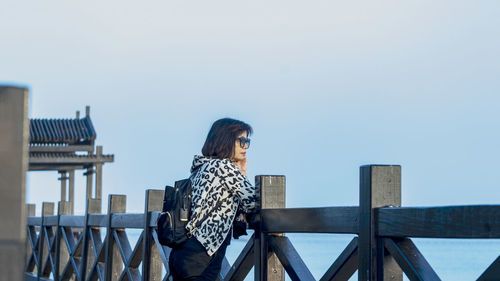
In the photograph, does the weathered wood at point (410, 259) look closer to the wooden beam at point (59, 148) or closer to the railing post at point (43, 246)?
the railing post at point (43, 246)

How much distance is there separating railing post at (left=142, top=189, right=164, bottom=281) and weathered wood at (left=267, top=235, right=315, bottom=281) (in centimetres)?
150

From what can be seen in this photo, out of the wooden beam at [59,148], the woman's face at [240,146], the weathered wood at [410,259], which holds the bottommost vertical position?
the weathered wood at [410,259]

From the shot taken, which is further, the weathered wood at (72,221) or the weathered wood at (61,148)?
the weathered wood at (61,148)

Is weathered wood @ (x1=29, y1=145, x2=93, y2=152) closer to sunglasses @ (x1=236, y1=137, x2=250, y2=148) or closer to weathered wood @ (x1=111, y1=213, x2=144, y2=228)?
weathered wood @ (x1=111, y1=213, x2=144, y2=228)

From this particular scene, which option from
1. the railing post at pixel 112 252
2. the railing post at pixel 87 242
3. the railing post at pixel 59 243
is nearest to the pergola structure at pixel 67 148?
the railing post at pixel 59 243

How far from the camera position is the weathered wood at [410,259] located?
2.62 metres

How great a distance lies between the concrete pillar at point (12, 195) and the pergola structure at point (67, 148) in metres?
12.7

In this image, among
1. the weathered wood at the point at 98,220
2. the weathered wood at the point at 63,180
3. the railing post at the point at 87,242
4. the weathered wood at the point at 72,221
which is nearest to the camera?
the weathered wood at the point at 98,220

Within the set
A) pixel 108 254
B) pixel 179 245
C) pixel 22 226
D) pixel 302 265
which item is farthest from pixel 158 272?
pixel 22 226

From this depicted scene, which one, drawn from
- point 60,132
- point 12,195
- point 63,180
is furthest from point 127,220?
point 63,180

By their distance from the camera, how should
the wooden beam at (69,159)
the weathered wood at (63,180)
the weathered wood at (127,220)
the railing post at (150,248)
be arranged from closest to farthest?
the railing post at (150,248)
the weathered wood at (127,220)
the wooden beam at (69,159)
the weathered wood at (63,180)

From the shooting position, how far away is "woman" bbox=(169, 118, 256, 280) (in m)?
3.65

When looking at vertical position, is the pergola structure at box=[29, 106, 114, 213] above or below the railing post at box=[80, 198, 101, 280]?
above

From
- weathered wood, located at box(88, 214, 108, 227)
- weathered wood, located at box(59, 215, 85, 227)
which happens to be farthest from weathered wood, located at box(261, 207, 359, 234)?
Answer: weathered wood, located at box(59, 215, 85, 227)
